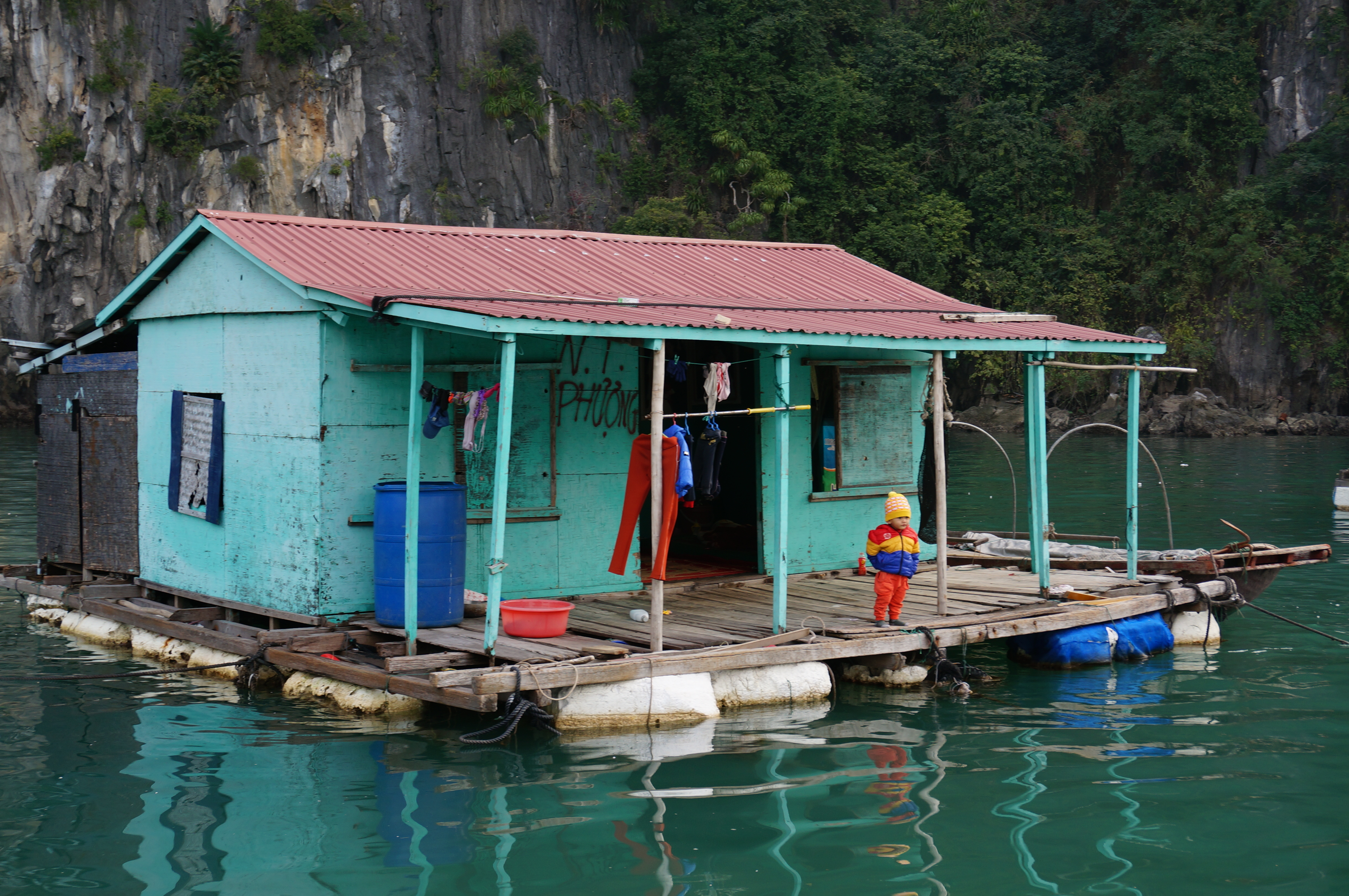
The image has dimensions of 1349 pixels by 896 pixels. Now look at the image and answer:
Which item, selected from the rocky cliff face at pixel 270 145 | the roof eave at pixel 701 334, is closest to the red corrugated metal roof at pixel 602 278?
the roof eave at pixel 701 334

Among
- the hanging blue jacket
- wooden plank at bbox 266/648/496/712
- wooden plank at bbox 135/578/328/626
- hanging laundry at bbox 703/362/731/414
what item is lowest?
wooden plank at bbox 266/648/496/712

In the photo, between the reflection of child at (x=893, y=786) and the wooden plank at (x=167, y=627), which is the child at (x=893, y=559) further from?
the wooden plank at (x=167, y=627)

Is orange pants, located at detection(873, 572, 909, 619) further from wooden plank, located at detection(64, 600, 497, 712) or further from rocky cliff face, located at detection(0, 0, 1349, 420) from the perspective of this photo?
rocky cliff face, located at detection(0, 0, 1349, 420)

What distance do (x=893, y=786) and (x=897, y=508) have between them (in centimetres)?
321

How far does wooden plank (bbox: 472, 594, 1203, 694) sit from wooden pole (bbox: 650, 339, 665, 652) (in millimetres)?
286

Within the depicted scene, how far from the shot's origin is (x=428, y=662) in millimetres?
9117

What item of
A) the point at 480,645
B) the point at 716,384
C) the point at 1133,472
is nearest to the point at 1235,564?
the point at 1133,472

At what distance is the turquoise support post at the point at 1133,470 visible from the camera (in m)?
12.4

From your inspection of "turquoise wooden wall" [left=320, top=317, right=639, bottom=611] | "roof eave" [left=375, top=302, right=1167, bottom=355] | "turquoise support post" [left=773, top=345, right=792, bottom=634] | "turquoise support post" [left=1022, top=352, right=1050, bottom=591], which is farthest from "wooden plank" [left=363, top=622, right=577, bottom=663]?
"turquoise support post" [left=1022, top=352, right=1050, bottom=591]

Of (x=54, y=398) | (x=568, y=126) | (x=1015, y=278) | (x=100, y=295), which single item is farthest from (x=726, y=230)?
(x=54, y=398)

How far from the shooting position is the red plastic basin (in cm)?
989

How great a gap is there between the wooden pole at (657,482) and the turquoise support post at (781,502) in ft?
3.30

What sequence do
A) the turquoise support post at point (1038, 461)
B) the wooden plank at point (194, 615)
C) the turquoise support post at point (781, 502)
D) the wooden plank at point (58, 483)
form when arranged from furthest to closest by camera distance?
the wooden plank at point (58, 483) → the turquoise support post at point (1038, 461) → the wooden plank at point (194, 615) → the turquoise support post at point (781, 502)

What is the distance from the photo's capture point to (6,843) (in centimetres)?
696
